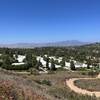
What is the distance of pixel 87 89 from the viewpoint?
87.0 ft

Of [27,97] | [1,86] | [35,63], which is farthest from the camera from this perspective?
[35,63]

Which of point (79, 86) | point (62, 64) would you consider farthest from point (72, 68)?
point (79, 86)

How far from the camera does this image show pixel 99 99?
18766 mm

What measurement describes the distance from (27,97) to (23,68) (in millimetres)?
59827

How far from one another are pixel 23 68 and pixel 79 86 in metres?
41.1

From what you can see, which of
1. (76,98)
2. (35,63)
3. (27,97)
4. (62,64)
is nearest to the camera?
(27,97)

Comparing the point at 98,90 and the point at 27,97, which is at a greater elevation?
the point at 27,97

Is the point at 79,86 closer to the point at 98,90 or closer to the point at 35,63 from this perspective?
the point at 98,90

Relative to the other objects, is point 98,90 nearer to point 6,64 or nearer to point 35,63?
point 6,64

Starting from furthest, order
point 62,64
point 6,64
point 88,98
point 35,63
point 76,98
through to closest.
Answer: point 62,64, point 35,63, point 6,64, point 88,98, point 76,98

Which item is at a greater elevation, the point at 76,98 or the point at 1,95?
the point at 1,95

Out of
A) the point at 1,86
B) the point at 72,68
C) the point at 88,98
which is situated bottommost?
the point at 72,68

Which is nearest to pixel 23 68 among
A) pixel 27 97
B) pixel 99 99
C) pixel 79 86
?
pixel 79 86

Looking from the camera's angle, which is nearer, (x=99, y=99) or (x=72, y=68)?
(x=99, y=99)
